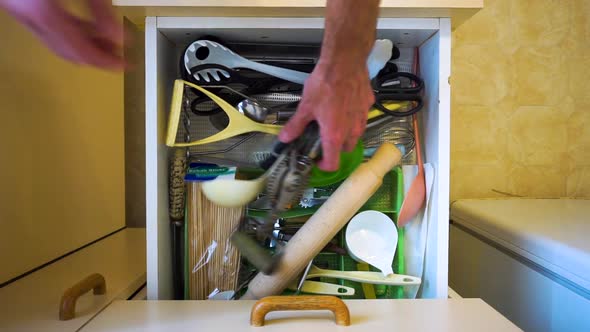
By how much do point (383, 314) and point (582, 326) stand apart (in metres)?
0.29

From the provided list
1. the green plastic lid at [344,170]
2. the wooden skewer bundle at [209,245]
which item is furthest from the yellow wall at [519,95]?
the wooden skewer bundle at [209,245]

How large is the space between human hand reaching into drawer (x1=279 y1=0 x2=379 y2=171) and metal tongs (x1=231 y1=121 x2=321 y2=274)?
2cm

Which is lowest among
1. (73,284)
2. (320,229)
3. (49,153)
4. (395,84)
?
(73,284)

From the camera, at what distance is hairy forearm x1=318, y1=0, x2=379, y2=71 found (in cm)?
25

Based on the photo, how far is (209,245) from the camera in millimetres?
627

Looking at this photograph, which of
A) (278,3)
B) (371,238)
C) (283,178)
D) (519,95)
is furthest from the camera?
(519,95)

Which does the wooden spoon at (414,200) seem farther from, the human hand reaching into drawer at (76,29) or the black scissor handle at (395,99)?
the human hand reaching into drawer at (76,29)

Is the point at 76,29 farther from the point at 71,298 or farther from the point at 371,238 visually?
the point at 371,238

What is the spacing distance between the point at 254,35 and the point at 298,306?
0.40 metres

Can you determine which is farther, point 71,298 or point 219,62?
point 219,62

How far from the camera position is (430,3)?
0.54 metres

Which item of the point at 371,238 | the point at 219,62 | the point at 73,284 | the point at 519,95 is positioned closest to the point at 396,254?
the point at 371,238

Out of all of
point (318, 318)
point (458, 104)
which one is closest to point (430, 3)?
point (318, 318)

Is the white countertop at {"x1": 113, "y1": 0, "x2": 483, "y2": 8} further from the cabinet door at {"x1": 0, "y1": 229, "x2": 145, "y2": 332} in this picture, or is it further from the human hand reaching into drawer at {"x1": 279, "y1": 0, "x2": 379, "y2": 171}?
the cabinet door at {"x1": 0, "y1": 229, "x2": 145, "y2": 332}
